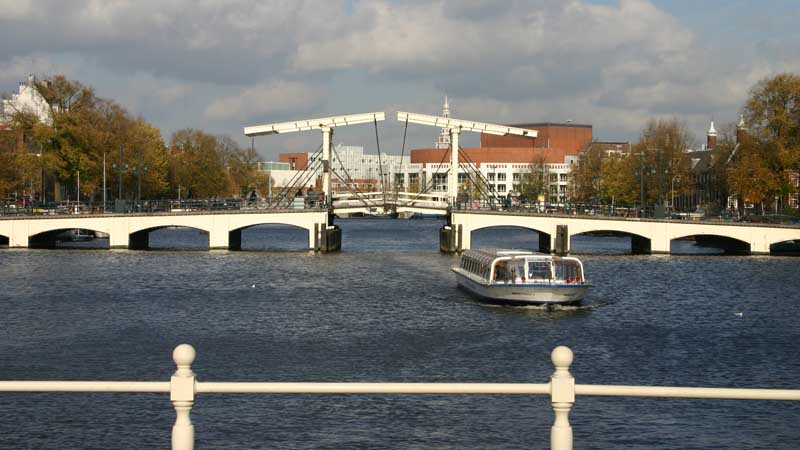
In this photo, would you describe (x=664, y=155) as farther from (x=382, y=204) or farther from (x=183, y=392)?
(x=183, y=392)

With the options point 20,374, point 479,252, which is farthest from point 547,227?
point 20,374

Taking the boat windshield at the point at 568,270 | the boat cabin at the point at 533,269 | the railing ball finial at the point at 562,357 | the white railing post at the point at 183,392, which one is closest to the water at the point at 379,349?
the boat windshield at the point at 568,270

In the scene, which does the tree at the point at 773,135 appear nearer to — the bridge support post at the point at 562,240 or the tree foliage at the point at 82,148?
the bridge support post at the point at 562,240

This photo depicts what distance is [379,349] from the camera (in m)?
28.6

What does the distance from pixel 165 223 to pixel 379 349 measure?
154 ft

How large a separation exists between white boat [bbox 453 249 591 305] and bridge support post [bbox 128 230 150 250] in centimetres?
3934

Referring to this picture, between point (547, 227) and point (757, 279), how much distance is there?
72.5 ft

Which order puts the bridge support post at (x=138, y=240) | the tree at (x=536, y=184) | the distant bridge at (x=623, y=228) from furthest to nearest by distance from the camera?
the tree at (x=536, y=184)
the bridge support post at (x=138, y=240)
the distant bridge at (x=623, y=228)

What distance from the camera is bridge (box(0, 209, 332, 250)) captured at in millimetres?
72125

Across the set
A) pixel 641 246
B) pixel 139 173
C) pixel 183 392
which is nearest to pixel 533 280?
pixel 183 392

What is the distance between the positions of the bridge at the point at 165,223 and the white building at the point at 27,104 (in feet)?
54.5

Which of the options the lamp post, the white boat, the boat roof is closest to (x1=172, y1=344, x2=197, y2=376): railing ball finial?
the white boat

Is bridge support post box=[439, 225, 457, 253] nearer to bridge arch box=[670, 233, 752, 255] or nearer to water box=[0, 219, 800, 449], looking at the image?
water box=[0, 219, 800, 449]

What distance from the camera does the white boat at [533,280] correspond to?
3894 cm
